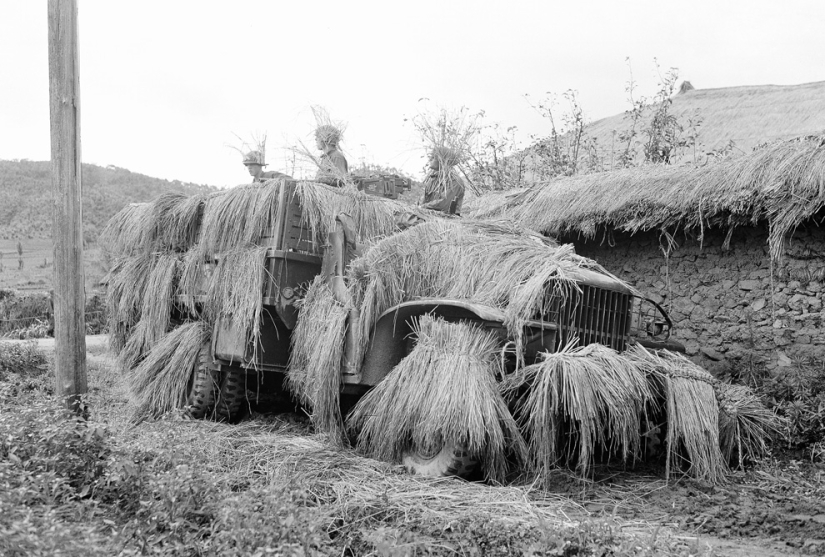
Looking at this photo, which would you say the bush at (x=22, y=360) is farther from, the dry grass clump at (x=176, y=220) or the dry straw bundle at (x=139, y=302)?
the dry grass clump at (x=176, y=220)

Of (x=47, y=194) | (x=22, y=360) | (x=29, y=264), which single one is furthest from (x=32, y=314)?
(x=47, y=194)

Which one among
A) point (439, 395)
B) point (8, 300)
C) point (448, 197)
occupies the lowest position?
point (8, 300)

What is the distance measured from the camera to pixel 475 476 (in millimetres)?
6379

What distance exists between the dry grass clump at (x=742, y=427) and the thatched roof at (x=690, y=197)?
2.61 m

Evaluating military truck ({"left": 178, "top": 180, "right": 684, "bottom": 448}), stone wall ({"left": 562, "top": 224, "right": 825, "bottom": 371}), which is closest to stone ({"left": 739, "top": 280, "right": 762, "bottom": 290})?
stone wall ({"left": 562, "top": 224, "right": 825, "bottom": 371})

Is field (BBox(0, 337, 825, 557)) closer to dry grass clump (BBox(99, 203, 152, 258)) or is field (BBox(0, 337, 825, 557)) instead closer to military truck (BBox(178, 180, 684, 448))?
military truck (BBox(178, 180, 684, 448))

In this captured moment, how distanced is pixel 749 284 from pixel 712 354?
3.07 feet

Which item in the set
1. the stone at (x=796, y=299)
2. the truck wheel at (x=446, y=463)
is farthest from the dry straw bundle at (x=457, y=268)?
the stone at (x=796, y=299)

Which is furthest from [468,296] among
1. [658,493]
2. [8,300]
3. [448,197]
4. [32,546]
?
[8,300]

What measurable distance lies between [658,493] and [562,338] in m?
1.35

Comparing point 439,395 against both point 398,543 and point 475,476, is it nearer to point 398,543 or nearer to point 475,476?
point 475,476

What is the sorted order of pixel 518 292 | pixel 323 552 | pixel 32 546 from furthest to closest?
pixel 518 292, pixel 323 552, pixel 32 546

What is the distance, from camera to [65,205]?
6.71 m

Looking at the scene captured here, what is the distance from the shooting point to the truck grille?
22.0 ft
